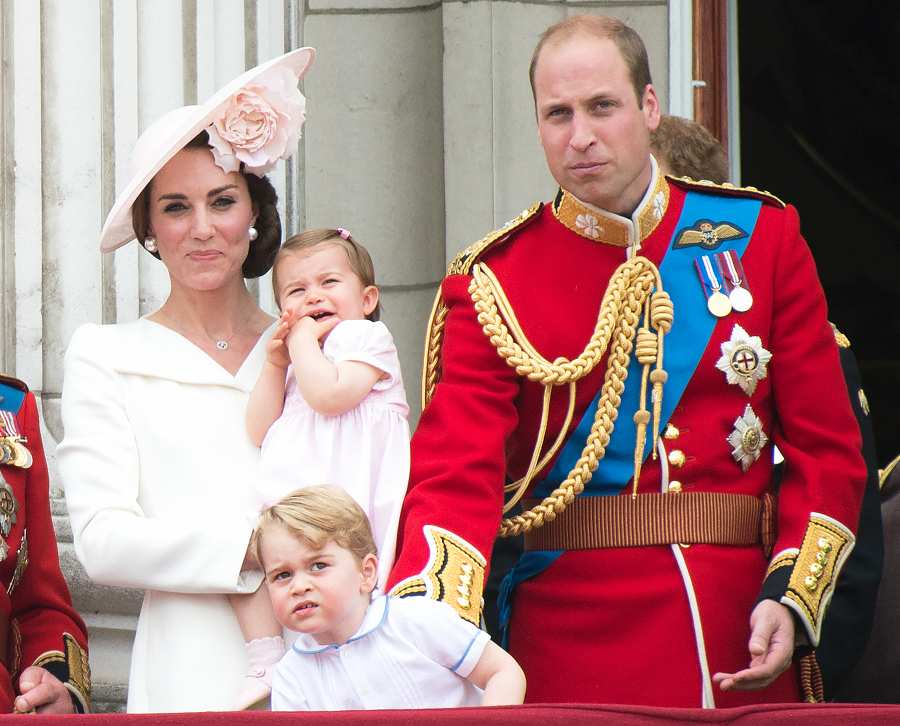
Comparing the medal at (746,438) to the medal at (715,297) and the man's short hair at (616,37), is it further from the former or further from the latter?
the man's short hair at (616,37)

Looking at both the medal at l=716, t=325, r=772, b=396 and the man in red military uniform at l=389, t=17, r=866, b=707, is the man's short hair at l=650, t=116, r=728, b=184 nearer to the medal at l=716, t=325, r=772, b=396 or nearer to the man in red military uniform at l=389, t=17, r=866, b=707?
the man in red military uniform at l=389, t=17, r=866, b=707

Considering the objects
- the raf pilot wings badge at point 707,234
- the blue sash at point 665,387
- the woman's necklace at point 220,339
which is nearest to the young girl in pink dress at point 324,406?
the woman's necklace at point 220,339

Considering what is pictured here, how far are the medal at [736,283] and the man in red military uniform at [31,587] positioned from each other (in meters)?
1.15

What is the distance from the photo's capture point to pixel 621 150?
2.99 metres

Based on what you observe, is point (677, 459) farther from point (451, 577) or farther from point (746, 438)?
point (451, 577)

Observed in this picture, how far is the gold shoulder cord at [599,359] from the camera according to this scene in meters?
2.99

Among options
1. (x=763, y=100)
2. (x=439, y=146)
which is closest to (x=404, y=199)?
(x=439, y=146)

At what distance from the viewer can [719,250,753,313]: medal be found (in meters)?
3.00

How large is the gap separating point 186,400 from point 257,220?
352 millimetres

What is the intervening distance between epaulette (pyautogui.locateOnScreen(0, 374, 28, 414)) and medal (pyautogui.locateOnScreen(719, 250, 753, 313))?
118 centimetres

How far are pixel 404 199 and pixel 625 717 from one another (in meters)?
2.88

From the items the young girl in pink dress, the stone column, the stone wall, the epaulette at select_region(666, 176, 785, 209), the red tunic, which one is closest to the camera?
the red tunic

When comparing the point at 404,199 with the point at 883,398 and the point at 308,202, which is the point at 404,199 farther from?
the point at 883,398

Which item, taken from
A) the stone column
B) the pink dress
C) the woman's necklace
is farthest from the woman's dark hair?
the stone column
